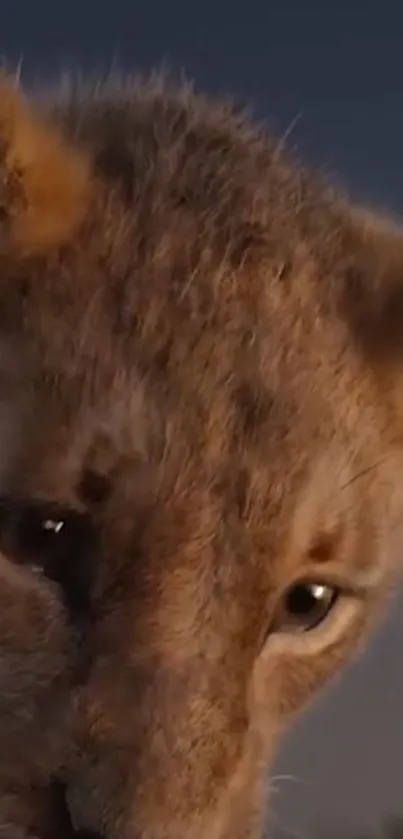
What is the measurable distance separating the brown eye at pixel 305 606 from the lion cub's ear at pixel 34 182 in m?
0.35

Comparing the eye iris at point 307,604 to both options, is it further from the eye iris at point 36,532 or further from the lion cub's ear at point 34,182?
the lion cub's ear at point 34,182

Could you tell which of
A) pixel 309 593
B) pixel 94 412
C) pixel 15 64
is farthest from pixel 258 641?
pixel 15 64

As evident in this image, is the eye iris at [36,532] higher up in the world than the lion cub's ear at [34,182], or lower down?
lower down

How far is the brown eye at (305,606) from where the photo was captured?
1.21m

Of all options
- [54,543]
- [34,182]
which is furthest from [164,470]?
[34,182]

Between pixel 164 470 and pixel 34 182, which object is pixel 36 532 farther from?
pixel 34 182

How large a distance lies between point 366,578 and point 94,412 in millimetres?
351

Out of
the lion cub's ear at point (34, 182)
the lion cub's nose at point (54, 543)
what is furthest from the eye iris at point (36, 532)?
the lion cub's ear at point (34, 182)

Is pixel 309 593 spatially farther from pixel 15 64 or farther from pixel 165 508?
pixel 15 64

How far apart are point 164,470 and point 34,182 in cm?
24

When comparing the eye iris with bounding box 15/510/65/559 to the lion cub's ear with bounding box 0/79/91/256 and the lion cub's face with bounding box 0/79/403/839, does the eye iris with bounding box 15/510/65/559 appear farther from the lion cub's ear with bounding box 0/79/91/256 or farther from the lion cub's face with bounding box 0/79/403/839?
the lion cub's ear with bounding box 0/79/91/256

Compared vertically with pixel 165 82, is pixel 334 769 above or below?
below

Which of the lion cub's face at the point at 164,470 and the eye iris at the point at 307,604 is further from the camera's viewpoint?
the eye iris at the point at 307,604

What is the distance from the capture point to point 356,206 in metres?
1.56
